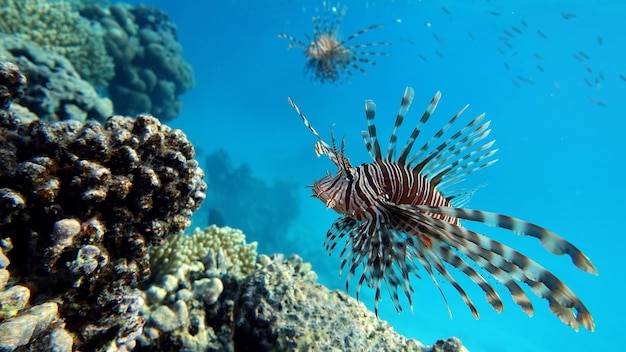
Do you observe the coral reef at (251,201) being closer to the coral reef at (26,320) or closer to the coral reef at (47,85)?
the coral reef at (47,85)

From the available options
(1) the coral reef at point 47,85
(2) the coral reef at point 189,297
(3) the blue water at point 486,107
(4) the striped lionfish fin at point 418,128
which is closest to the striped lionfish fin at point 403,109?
(4) the striped lionfish fin at point 418,128

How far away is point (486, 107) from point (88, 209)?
72.2 m

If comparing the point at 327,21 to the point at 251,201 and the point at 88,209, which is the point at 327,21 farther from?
the point at 251,201

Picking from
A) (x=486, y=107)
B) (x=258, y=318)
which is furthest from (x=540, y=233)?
(x=486, y=107)

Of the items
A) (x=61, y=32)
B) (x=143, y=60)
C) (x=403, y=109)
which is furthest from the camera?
(x=143, y=60)

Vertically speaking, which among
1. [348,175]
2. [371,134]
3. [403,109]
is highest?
[403,109]

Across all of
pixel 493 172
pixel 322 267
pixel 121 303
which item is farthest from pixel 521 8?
pixel 121 303

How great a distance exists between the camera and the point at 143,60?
41.0ft

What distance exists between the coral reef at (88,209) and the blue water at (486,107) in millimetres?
23716

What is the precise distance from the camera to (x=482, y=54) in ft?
209

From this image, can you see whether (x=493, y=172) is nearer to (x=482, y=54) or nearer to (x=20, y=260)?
(x=482, y=54)

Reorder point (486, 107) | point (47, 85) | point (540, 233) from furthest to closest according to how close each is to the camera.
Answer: point (486, 107) < point (47, 85) < point (540, 233)

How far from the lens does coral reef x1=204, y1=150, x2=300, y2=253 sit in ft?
74.8

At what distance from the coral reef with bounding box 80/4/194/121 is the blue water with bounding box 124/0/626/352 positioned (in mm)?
15295
